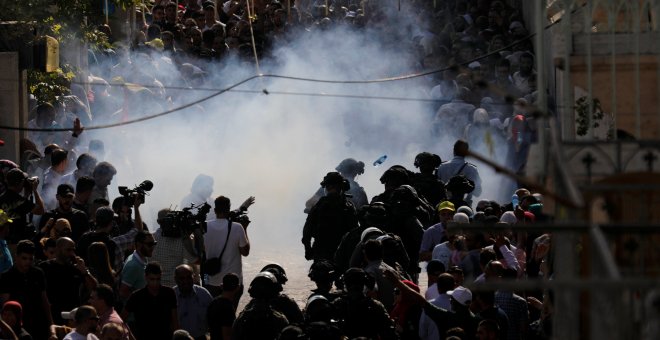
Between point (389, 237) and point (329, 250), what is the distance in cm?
200

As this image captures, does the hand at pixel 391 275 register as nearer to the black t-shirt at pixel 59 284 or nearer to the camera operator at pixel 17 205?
the black t-shirt at pixel 59 284

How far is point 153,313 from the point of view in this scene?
11828 mm

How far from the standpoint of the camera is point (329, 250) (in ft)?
47.2

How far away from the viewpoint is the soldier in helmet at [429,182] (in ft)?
51.1

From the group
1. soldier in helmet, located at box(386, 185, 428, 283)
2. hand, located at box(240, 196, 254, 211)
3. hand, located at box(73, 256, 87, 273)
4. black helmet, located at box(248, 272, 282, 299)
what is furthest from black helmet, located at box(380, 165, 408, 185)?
black helmet, located at box(248, 272, 282, 299)

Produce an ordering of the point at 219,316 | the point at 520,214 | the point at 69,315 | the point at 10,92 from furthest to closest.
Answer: the point at 10,92 < the point at 520,214 < the point at 219,316 < the point at 69,315

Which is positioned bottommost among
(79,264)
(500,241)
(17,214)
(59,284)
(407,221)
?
(59,284)

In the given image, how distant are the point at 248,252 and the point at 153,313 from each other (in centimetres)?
225

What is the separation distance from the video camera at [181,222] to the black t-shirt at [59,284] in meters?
1.27

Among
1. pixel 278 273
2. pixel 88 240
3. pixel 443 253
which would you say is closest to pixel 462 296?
pixel 278 273

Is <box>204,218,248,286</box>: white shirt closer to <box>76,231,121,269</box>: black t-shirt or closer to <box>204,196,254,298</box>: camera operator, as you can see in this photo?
<box>204,196,254,298</box>: camera operator

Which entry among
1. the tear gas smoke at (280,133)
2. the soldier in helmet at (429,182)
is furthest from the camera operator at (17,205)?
the tear gas smoke at (280,133)

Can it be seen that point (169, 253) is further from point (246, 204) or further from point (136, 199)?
point (246, 204)

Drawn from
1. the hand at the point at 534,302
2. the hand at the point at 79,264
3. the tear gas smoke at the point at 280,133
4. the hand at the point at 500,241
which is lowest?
the hand at the point at 534,302
